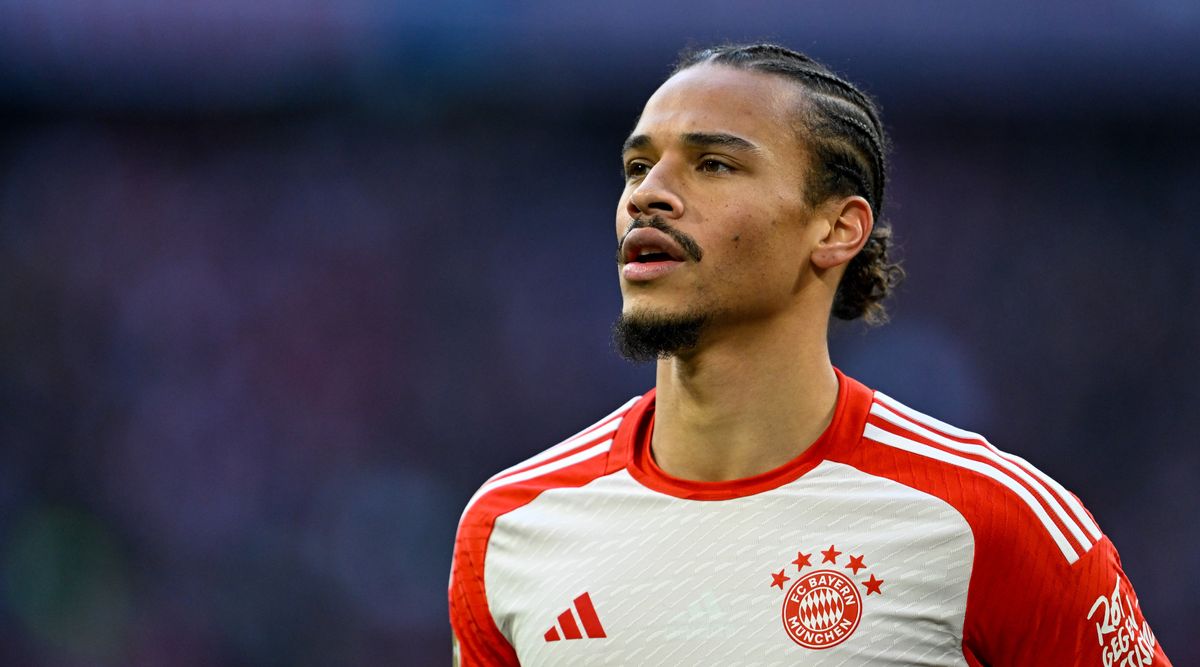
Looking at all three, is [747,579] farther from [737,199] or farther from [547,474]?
[737,199]

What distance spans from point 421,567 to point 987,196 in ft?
12.8

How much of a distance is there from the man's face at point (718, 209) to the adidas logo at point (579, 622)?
0.59m

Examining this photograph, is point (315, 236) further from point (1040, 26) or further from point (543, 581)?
point (543, 581)

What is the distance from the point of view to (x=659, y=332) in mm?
2721

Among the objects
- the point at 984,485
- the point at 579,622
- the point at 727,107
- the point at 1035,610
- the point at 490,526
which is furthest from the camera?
the point at 490,526

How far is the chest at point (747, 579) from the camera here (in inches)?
98.9

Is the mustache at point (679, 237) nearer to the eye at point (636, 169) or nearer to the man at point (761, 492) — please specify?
the man at point (761, 492)

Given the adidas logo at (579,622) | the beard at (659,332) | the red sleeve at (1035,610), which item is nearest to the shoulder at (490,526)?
the adidas logo at (579,622)

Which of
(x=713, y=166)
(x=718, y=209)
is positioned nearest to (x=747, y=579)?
(x=718, y=209)

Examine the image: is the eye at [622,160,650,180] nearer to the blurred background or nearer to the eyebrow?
the eyebrow

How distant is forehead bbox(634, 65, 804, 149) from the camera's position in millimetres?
2811

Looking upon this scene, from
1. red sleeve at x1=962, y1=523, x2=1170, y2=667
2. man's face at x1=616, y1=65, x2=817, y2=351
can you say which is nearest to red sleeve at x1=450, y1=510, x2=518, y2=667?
man's face at x1=616, y1=65, x2=817, y2=351

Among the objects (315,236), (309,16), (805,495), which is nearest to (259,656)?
(315,236)

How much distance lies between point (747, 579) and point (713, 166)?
851 millimetres
